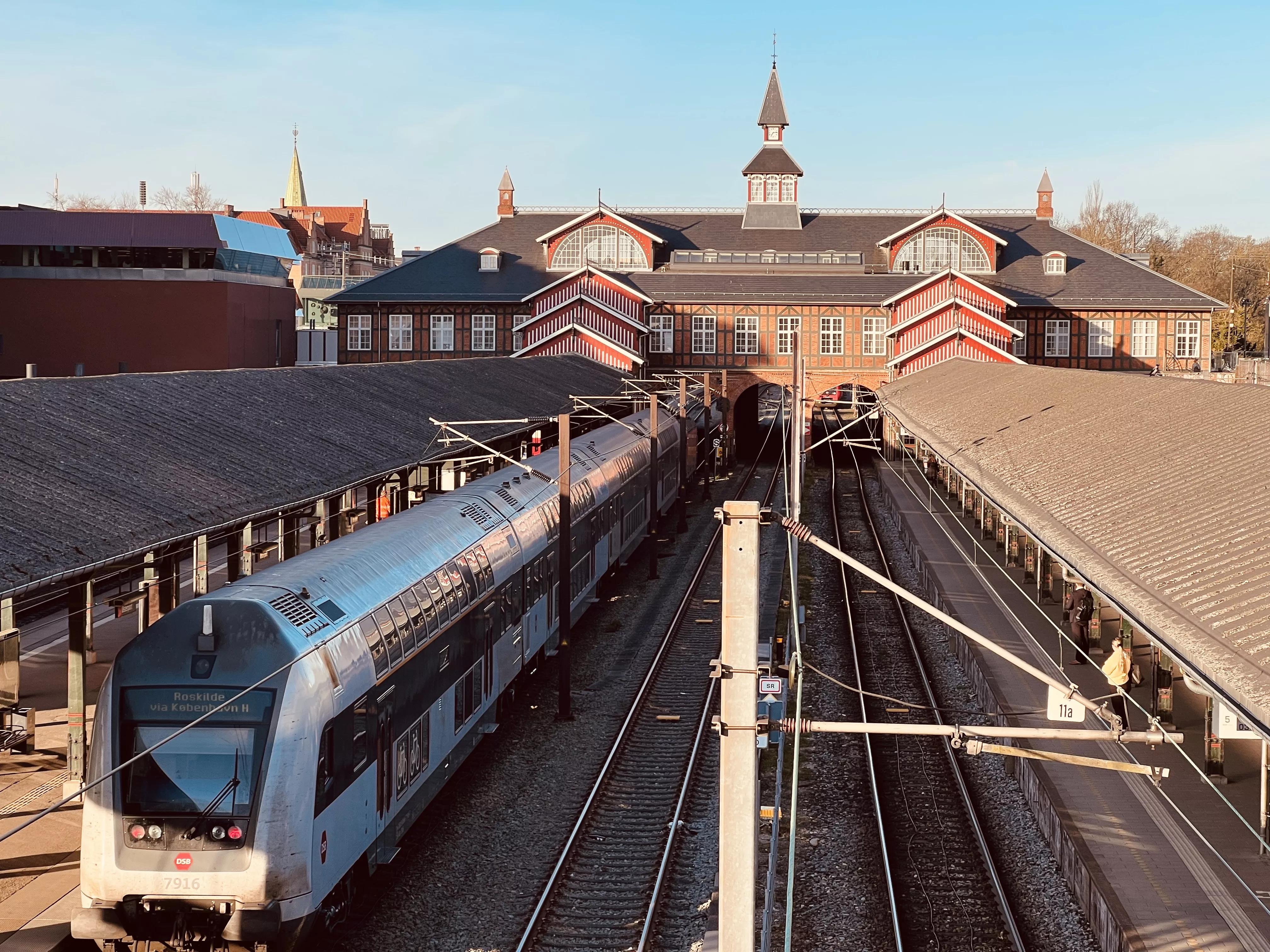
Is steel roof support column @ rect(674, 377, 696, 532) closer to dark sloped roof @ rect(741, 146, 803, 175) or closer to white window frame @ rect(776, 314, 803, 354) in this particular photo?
white window frame @ rect(776, 314, 803, 354)

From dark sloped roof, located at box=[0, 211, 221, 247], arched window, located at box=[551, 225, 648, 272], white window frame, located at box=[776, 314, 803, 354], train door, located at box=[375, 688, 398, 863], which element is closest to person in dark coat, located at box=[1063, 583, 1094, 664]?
train door, located at box=[375, 688, 398, 863]

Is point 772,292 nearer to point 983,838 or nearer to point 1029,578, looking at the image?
point 1029,578

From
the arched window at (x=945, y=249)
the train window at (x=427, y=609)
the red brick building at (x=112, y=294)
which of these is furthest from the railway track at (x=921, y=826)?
the arched window at (x=945, y=249)

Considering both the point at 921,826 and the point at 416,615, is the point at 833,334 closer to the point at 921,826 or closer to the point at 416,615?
the point at 921,826

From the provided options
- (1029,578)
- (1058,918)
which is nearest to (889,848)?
(1058,918)

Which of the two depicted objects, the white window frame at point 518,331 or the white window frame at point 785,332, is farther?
the white window frame at point 785,332

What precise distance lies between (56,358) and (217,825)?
4032 centimetres

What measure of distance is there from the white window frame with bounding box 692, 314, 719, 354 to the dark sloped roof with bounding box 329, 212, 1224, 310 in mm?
1389

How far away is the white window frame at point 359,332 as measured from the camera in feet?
205

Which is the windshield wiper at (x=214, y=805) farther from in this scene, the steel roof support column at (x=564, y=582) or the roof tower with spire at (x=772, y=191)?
the roof tower with spire at (x=772, y=191)

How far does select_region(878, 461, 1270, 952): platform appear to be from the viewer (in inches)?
466

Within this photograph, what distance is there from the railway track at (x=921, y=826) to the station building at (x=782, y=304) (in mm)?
34346

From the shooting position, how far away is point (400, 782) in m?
13.3

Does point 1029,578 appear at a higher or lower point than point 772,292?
lower
